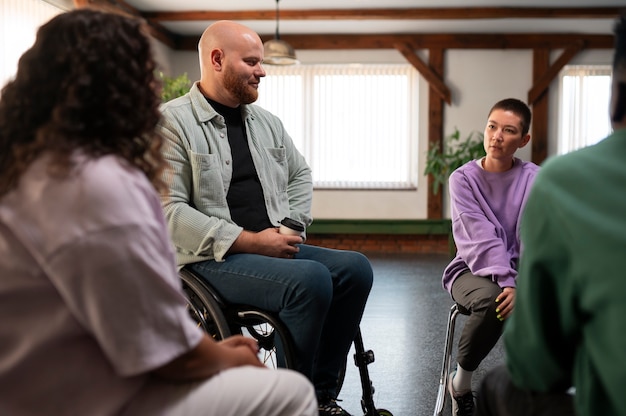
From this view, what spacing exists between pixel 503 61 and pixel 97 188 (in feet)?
28.1

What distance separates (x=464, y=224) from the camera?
2455 millimetres

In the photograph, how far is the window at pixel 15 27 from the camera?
523 cm

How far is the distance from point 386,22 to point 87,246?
7.78m

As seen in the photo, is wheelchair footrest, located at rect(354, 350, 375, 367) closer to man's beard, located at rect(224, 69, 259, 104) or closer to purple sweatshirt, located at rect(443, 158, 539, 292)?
purple sweatshirt, located at rect(443, 158, 539, 292)

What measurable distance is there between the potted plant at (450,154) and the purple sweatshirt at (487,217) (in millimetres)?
5914

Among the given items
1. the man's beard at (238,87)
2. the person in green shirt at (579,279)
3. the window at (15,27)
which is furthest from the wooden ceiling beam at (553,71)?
the person in green shirt at (579,279)

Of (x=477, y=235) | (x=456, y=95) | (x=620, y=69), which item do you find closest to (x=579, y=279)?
(x=620, y=69)

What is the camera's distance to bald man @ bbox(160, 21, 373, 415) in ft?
6.39

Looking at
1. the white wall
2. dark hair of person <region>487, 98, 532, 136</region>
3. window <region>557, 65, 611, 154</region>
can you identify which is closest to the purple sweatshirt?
dark hair of person <region>487, 98, 532, 136</region>

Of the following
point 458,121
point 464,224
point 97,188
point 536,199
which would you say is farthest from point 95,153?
point 458,121

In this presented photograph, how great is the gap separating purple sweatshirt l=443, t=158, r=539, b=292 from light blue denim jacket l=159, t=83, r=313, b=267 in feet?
1.95

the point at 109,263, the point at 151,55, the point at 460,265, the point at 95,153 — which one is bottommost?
the point at 460,265

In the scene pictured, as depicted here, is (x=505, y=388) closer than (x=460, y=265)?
Yes

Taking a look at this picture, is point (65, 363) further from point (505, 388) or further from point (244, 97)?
point (244, 97)
